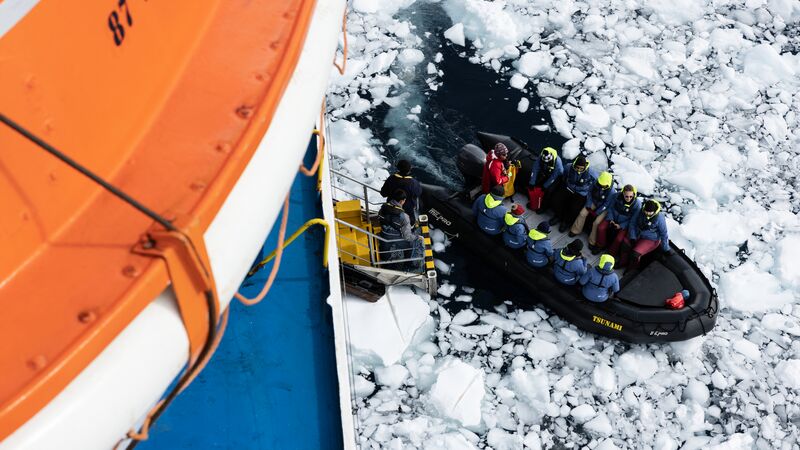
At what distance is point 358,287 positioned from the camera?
632 cm

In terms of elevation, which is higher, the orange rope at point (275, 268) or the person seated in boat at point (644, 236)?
the orange rope at point (275, 268)

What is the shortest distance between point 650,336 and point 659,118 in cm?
283

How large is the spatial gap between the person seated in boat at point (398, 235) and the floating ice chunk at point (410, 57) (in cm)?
271

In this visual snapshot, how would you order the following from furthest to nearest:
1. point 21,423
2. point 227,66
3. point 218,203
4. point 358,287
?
point 358,287 < point 227,66 < point 218,203 < point 21,423

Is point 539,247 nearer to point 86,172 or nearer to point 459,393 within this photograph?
point 459,393

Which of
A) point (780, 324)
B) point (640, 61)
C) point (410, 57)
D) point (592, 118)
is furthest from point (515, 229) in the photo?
point (640, 61)

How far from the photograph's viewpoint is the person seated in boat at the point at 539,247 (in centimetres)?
638

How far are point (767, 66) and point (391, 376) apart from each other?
5.62 metres

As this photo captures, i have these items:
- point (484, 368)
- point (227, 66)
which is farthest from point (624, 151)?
point (227, 66)

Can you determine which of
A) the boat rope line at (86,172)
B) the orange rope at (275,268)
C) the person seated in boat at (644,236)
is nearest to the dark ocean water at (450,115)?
the person seated in boat at (644,236)

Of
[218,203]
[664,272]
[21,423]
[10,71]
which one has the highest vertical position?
[10,71]

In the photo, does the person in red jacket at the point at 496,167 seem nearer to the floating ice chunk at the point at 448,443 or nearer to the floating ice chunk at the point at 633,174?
the floating ice chunk at the point at 633,174

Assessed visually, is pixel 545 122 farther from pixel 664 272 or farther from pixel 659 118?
pixel 664 272

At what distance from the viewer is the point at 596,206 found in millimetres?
6727
